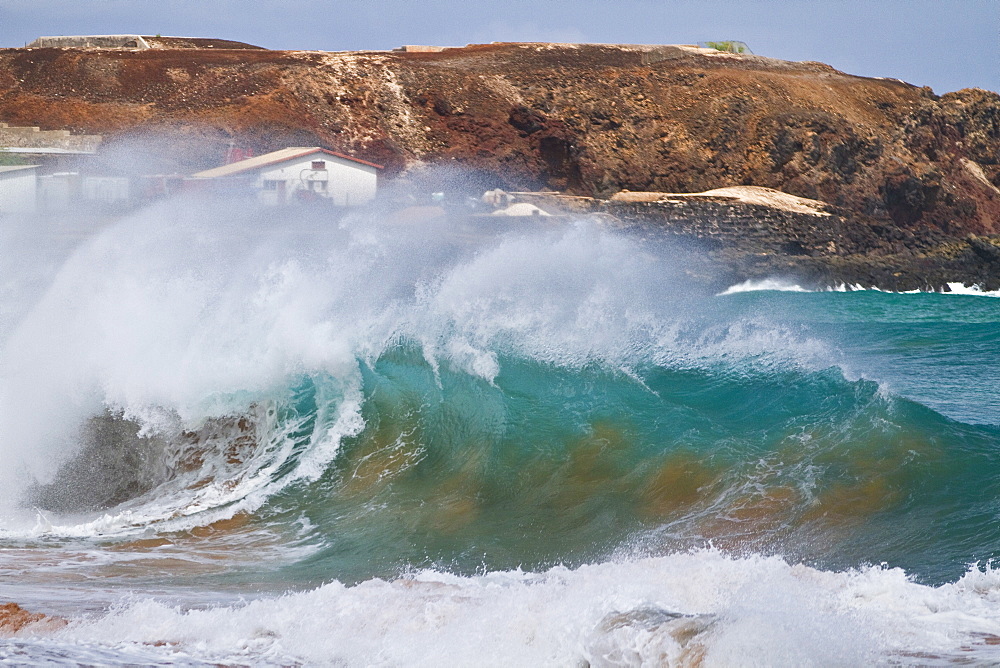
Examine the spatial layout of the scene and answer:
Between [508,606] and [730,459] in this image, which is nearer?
[508,606]

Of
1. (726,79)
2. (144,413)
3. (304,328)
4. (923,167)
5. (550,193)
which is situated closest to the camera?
(144,413)

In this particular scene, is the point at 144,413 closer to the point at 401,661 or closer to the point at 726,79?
the point at 401,661

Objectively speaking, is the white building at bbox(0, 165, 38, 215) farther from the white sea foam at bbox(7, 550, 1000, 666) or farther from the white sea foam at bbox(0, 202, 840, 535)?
the white sea foam at bbox(7, 550, 1000, 666)

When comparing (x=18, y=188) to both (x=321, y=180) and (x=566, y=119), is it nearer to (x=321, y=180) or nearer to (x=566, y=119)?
(x=321, y=180)

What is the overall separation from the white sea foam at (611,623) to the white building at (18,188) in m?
31.9

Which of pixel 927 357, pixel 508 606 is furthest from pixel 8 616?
pixel 927 357

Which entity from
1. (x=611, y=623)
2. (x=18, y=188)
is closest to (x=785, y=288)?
(x=18, y=188)

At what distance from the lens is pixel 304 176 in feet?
130

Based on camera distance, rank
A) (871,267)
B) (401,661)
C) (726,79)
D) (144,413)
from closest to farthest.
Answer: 1. (401,661)
2. (144,413)
3. (871,267)
4. (726,79)

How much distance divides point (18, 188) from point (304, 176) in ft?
34.5

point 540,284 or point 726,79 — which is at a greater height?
point 726,79

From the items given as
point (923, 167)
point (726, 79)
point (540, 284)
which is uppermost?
point (726, 79)

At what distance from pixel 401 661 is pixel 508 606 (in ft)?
2.53

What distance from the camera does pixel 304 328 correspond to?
12352 mm
